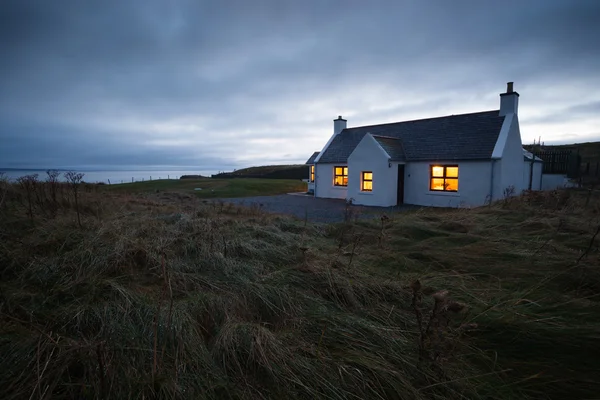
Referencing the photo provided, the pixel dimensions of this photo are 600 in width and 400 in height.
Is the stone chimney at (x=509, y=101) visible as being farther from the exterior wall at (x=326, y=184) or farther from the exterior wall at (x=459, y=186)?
the exterior wall at (x=326, y=184)

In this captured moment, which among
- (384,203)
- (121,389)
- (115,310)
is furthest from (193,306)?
(384,203)

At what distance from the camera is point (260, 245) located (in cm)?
497

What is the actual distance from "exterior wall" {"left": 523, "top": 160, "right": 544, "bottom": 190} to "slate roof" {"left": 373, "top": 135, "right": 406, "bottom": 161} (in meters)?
6.51

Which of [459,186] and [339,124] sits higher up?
[339,124]

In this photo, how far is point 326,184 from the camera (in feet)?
62.2

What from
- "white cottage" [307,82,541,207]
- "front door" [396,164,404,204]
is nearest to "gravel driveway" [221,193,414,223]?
"front door" [396,164,404,204]

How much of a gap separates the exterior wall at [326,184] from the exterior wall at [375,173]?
2052mm

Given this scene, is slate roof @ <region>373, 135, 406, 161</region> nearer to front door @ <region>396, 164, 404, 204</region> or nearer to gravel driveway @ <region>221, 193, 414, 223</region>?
front door @ <region>396, 164, 404, 204</region>

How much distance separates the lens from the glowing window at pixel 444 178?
1413 cm

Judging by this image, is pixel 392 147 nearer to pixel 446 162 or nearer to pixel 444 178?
pixel 446 162

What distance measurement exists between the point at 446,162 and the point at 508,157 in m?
2.57

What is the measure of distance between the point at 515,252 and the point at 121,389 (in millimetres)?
5059

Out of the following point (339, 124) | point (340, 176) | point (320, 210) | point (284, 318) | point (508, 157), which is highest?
point (339, 124)

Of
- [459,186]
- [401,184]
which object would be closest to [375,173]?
[401,184]
